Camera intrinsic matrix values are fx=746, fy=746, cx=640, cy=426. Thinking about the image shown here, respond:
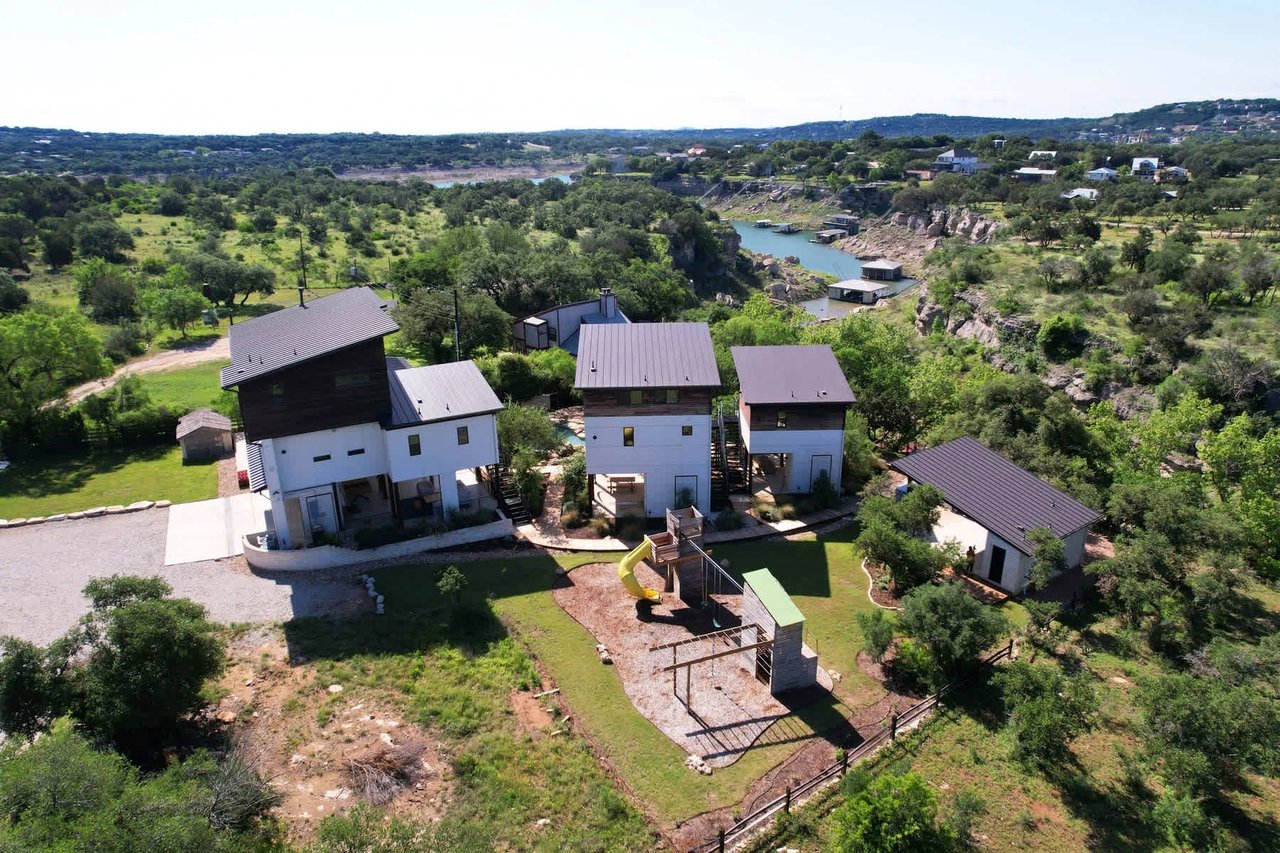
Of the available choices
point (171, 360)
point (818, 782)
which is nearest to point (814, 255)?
point (171, 360)

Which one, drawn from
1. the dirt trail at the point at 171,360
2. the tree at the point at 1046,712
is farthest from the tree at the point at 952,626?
the dirt trail at the point at 171,360

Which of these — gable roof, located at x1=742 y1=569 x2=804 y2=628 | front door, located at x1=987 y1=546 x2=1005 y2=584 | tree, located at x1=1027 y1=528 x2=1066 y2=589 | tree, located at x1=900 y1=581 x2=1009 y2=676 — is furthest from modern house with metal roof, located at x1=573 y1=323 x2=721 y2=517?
tree, located at x1=1027 y1=528 x2=1066 y2=589

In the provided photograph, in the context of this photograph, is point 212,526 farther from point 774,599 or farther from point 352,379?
point 774,599

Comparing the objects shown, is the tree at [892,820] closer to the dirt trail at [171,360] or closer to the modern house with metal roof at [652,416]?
the modern house with metal roof at [652,416]

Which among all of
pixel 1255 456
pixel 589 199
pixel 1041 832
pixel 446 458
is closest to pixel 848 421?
pixel 1255 456

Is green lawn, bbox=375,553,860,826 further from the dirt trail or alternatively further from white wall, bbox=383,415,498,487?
the dirt trail

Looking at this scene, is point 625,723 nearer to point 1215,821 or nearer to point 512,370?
point 1215,821
